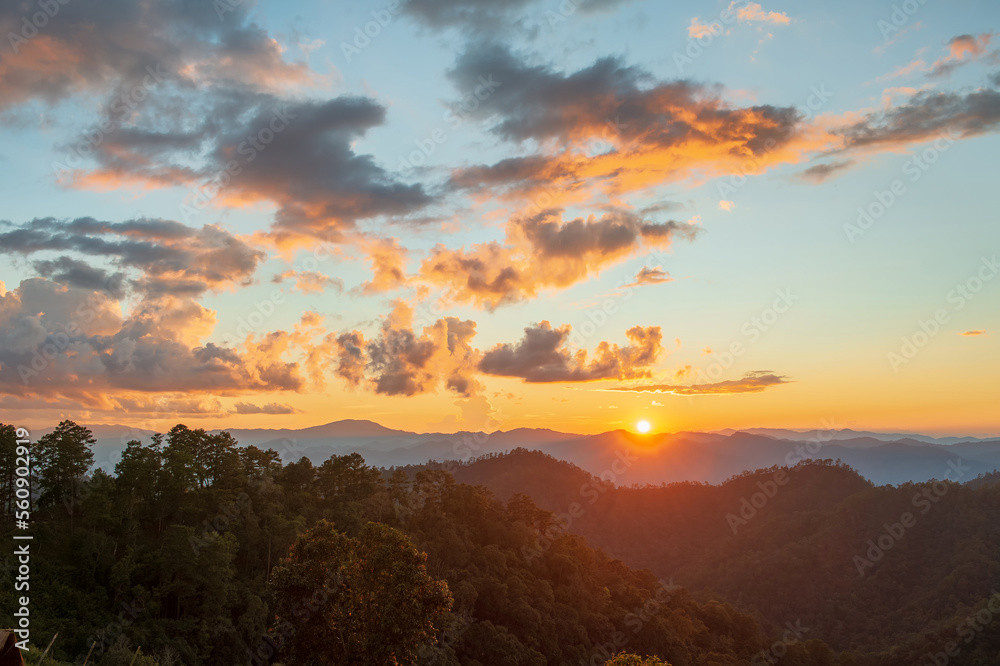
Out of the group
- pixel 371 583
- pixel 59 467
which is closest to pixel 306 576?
pixel 371 583

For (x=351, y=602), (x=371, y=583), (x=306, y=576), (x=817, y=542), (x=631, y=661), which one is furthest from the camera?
(x=817, y=542)

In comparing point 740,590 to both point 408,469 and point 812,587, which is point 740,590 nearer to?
point 812,587

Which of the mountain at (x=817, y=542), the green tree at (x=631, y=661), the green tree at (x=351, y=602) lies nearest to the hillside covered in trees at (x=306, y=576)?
the green tree at (x=351, y=602)

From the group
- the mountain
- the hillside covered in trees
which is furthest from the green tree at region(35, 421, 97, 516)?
the mountain

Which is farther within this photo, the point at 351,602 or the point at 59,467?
the point at 59,467

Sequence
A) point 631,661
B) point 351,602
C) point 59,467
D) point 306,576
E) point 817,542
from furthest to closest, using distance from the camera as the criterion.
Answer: point 817,542 < point 59,467 < point 351,602 < point 306,576 < point 631,661

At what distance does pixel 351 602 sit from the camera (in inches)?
766

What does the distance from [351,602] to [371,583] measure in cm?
87

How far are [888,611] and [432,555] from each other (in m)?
104

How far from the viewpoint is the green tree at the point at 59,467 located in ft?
136

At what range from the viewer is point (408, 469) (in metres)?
193

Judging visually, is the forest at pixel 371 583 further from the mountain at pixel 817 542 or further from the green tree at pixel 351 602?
the mountain at pixel 817 542

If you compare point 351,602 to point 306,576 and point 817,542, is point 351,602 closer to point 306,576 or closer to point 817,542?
point 306,576

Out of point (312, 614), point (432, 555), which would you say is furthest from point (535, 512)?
point (312, 614)
